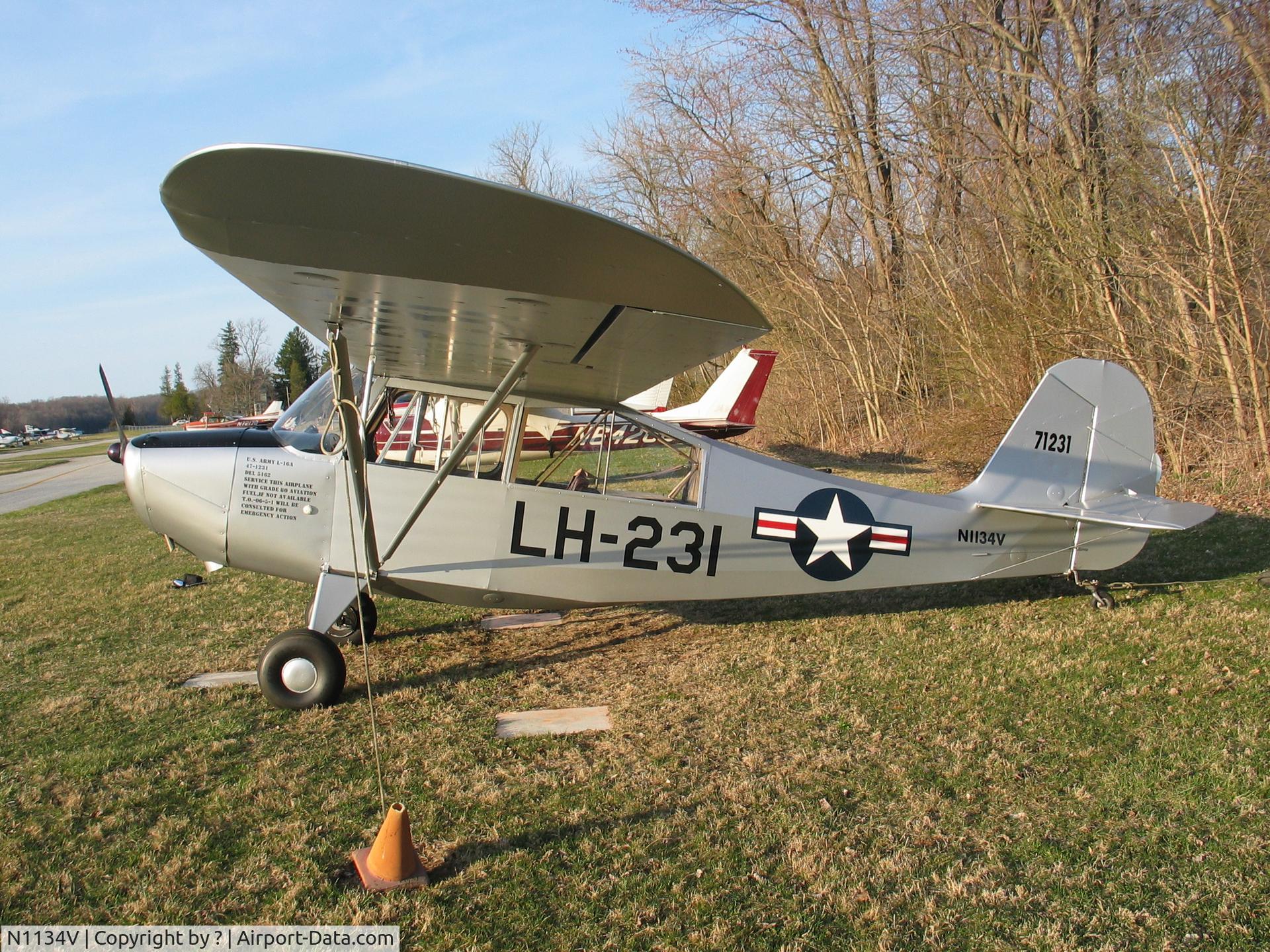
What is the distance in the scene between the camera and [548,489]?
553 cm

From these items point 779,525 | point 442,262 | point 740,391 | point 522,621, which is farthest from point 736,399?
point 442,262

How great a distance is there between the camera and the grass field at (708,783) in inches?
110

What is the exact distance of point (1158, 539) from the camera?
817 cm

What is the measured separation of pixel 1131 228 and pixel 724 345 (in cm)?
789

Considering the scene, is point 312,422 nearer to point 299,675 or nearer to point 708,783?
point 299,675

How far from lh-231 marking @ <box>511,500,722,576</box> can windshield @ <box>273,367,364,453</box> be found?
1.37 meters

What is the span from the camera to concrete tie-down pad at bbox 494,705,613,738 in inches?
174

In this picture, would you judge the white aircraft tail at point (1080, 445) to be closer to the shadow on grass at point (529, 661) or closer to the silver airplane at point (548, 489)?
the silver airplane at point (548, 489)

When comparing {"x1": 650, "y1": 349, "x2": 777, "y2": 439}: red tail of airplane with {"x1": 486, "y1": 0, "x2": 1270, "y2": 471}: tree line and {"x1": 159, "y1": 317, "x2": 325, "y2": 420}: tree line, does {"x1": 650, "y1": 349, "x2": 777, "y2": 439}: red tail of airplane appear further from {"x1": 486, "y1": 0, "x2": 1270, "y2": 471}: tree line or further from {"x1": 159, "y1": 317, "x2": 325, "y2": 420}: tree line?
{"x1": 159, "y1": 317, "x2": 325, "y2": 420}: tree line

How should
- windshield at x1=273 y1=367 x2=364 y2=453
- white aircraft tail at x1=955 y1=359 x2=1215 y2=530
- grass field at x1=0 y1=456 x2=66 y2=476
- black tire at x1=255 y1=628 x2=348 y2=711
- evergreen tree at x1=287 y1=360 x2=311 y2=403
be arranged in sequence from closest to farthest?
1. black tire at x1=255 y1=628 x2=348 y2=711
2. windshield at x1=273 y1=367 x2=364 y2=453
3. white aircraft tail at x1=955 y1=359 x2=1215 y2=530
4. grass field at x1=0 y1=456 x2=66 y2=476
5. evergreen tree at x1=287 y1=360 x2=311 y2=403

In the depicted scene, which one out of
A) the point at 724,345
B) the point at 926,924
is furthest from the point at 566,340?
the point at 926,924

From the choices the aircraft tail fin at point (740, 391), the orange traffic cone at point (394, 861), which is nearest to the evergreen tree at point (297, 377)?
the aircraft tail fin at point (740, 391)

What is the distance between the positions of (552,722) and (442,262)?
2.66 m

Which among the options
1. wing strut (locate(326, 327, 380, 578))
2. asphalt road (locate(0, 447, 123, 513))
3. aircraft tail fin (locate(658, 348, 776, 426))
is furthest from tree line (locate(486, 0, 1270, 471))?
asphalt road (locate(0, 447, 123, 513))
